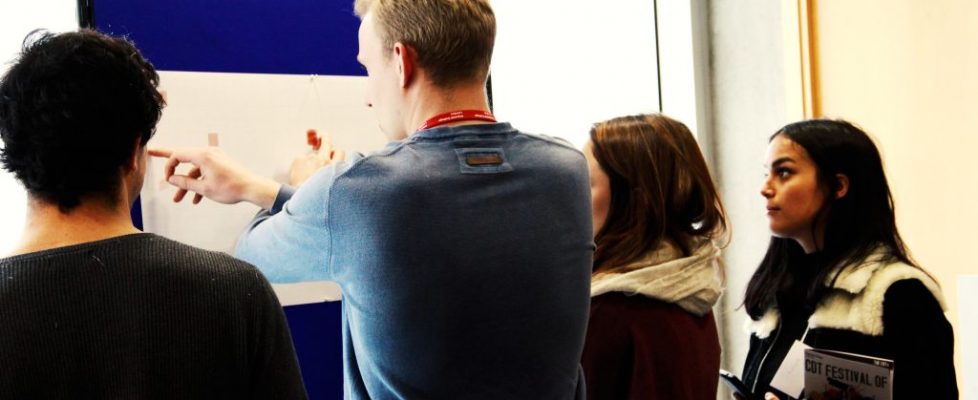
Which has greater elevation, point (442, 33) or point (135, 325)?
point (442, 33)

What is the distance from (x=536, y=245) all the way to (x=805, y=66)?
2.35m

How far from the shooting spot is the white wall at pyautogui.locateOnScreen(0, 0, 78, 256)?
70.9 inches

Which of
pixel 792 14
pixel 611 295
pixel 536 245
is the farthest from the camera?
pixel 792 14

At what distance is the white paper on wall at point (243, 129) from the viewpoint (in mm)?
1727

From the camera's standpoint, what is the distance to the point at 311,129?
190cm

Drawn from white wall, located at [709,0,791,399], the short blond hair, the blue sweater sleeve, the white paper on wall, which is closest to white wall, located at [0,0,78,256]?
the white paper on wall

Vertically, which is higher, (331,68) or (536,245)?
(331,68)

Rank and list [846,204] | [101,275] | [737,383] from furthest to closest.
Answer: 1. [846,204]
2. [737,383]
3. [101,275]

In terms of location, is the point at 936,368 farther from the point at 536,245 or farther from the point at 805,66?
the point at 805,66

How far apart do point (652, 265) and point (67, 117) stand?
1.06 metres

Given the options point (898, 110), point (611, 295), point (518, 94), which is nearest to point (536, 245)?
point (611, 295)

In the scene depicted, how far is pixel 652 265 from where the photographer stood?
1.68 m

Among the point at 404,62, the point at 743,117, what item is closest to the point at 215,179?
the point at 404,62

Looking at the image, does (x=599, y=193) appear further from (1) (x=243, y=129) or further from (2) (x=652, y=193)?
(1) (x=243, y=129)
